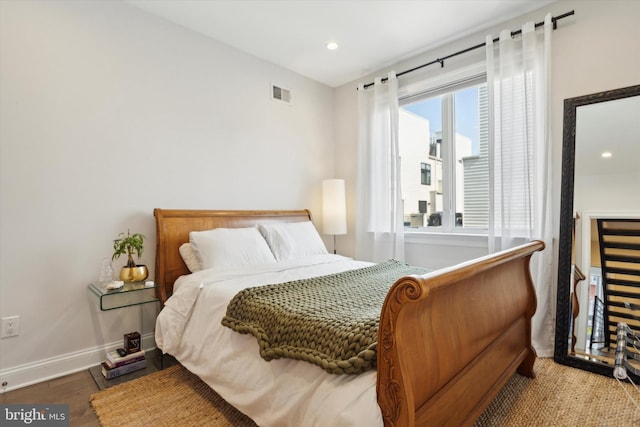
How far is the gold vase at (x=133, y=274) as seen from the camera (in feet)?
7.50

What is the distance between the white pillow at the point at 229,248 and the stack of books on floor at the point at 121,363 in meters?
0.75

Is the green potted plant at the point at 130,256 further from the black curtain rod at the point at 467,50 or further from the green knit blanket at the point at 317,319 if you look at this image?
the black curtain rod at the point at 467,50

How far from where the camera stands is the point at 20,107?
206 cm

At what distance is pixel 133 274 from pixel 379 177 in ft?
8.09

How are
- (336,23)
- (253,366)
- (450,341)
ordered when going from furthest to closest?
1. (336,23)
2. (253,366)
3. (450,341)

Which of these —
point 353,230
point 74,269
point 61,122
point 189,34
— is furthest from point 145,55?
point 353,230

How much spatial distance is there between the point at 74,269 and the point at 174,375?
1.02 metres

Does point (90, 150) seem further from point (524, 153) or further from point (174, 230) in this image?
point (524, 153)

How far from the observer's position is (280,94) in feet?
11.6

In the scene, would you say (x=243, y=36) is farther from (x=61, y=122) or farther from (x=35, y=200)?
(x=35, y=200)

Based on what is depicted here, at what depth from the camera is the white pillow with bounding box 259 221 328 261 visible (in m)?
2.86

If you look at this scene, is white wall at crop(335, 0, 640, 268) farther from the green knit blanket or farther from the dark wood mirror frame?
the green knit blanket

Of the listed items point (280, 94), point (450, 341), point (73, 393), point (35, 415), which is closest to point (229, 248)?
point (73, 393)

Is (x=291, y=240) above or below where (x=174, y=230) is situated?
below
